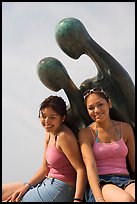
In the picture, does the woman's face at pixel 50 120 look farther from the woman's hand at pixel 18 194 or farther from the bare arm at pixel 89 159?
the woman's hand at pixel 18 194

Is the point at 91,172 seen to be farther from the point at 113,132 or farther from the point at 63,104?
the point at 63,104

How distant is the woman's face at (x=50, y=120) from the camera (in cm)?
268

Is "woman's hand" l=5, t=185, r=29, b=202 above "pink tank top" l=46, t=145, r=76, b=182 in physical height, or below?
below

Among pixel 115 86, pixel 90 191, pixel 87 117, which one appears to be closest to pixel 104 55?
pixel 115 86

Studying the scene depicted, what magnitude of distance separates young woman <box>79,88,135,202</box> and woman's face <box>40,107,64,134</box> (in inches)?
7.2

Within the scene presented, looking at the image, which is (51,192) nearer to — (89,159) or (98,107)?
(89,159)

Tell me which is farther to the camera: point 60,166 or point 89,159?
point 60,166

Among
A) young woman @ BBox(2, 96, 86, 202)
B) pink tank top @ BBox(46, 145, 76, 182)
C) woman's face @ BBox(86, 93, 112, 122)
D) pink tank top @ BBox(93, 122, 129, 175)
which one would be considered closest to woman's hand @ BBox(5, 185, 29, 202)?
young woman @ BBox(2, 96, 86, 202)

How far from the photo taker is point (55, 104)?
8.90ft

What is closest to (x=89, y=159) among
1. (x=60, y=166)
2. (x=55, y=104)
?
(x=60, y=166)

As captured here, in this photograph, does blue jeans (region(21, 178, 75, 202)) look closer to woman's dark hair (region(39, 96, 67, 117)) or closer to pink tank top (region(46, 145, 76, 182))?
pink tank top (region(46, 145, 76, 182))

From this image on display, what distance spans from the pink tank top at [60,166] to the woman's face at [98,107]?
352mm

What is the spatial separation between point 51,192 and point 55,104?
606 millimetres

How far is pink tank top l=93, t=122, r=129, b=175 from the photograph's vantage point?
2.55m
